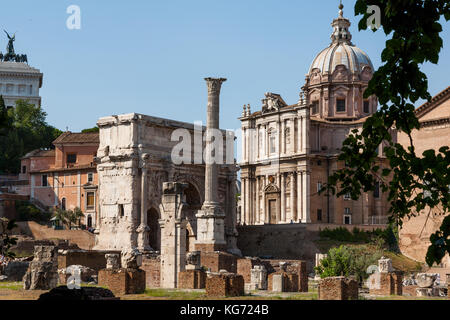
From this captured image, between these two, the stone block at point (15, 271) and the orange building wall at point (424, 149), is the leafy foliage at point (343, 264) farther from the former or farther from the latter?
the stone block at point (15, 271)

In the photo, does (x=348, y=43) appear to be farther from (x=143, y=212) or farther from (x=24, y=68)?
(x=24, y=68)

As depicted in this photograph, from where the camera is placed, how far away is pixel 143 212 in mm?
45562

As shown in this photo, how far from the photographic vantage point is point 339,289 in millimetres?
19922

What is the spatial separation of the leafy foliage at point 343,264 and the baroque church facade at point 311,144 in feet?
67.3

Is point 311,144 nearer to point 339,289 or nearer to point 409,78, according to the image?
point 339,289

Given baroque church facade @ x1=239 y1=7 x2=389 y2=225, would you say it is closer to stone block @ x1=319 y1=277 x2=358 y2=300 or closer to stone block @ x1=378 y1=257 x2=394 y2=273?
stone block @ x1=378 y1=257 x2=394 y2=273

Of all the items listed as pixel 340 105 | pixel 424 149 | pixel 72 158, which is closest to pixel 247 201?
pixel 340 105

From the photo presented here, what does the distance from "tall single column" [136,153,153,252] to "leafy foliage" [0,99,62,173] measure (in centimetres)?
2341

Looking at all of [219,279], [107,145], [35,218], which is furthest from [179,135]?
[219,279]

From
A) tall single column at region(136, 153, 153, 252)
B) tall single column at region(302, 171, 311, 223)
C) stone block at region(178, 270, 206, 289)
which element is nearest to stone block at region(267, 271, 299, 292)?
stone block at region(178, 270, 206, 289)

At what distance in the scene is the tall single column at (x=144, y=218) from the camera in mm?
44875

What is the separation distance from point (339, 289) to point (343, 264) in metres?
12.8

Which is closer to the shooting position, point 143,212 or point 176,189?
point 176,189
